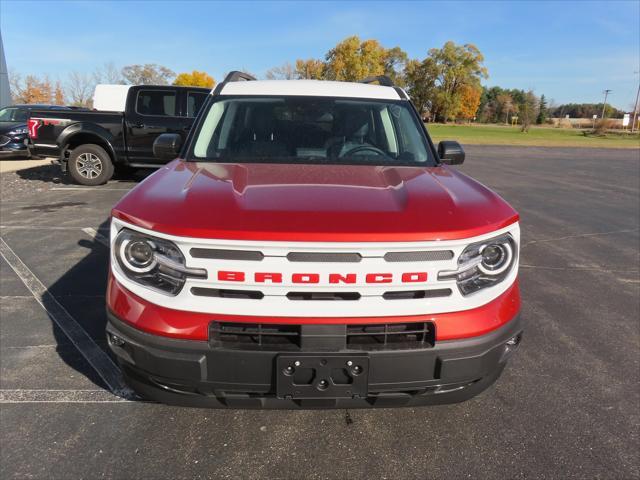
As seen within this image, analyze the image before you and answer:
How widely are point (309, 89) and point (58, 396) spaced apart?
2752 mm

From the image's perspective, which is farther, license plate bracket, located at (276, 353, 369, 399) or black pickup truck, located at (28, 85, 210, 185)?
black pickup truck, located at (28, 85, 210, 185)

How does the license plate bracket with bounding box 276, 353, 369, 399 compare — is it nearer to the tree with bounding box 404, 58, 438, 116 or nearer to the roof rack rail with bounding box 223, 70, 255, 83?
the roof rack rail with bounding box 223, 70, 255, 83

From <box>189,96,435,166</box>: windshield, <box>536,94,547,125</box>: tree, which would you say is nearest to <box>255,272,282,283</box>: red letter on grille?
<box>189,96,435,166</box>: windshield

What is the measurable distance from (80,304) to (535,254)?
17.8 ft

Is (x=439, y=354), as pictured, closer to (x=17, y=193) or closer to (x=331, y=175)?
(x=331, y=175)

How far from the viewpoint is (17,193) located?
965cm

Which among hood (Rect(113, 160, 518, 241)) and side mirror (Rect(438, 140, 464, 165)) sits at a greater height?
side mirror (Rect(438, 140, 464, 165))

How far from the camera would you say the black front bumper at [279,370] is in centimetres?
193

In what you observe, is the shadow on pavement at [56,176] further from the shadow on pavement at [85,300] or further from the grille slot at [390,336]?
the grille slot at [390,336]

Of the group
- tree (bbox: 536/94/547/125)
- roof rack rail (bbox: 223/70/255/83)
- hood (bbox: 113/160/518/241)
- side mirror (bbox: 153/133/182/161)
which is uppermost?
tree (bbox: 536/94/547/125)

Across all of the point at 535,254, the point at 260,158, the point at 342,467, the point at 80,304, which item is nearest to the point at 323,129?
the point at 260,158

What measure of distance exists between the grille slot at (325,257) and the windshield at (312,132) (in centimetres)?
128

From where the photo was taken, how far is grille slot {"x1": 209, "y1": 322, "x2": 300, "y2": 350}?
196cm

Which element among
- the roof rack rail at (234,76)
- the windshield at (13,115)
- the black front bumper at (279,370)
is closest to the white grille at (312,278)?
the black front bumper at (279,370)
